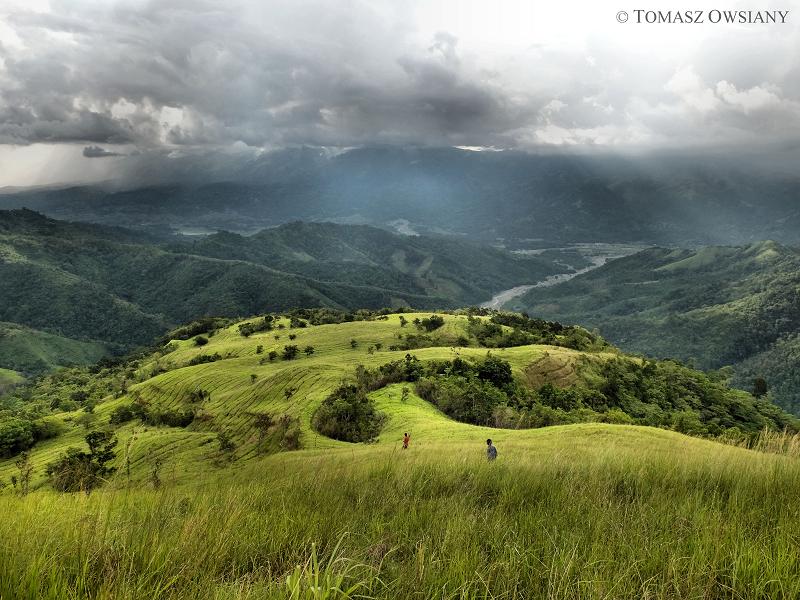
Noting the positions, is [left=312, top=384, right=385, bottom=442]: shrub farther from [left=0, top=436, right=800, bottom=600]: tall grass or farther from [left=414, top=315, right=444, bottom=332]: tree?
[left=414, top=315, right=444, bottom=332]: tree

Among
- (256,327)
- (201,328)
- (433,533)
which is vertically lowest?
(201,328)

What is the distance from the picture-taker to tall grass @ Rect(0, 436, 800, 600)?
2934mm

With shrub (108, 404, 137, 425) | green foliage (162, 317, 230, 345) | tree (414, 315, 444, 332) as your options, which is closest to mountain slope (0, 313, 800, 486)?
shrub (108, 404, 137, 425)

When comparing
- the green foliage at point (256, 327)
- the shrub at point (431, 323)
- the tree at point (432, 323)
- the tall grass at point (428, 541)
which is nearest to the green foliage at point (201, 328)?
the green foliage at point (256, 327)

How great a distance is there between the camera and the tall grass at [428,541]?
2.93 m

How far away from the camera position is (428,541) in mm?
3650

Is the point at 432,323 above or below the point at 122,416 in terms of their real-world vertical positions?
above

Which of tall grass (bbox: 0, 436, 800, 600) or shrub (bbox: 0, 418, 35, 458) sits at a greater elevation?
tall grass (bbox: 0, 436, 800, 600)

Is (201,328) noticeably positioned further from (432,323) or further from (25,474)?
(25,474)

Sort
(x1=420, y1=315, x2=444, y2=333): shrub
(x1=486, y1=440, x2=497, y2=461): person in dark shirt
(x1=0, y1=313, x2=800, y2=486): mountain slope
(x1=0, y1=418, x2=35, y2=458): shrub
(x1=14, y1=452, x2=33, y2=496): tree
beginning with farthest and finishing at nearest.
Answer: (x1=420, y1=315, x2=444, y2=333): shrub, (x1=0, y1=418, x2=35, y2=458): shrub, (x1=0, y1=313, x2=800, y2=486): mountain slope, (x1=486, y1=440, x2=497, y2=461): person in dark shirt, (x1=14, y1=452, x2=33, y2=496): tree

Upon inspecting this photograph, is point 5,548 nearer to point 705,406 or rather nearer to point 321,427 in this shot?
point 321,427

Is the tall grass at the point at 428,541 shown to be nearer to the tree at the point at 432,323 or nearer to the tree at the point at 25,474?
the tree at the point at 25,474

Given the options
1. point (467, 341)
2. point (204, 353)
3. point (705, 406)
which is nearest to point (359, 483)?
point (705, 406)

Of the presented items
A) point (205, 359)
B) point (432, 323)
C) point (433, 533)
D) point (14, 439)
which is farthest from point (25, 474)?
point (205, 359)
